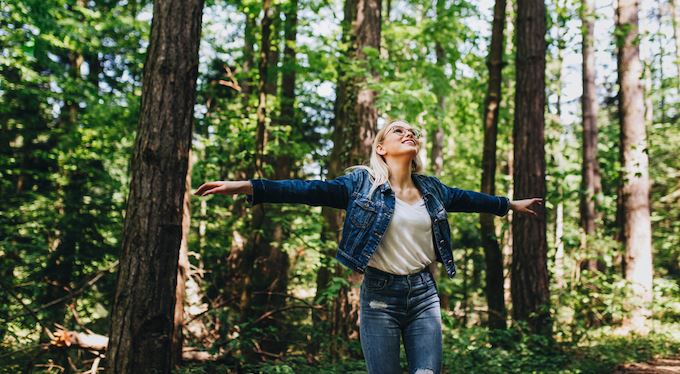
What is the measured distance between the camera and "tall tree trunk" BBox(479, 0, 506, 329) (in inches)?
410

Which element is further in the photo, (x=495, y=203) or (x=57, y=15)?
(x=57, y=15)

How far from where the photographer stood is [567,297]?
10.9 m

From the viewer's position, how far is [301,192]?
3.42 m

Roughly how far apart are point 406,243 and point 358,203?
0.41m

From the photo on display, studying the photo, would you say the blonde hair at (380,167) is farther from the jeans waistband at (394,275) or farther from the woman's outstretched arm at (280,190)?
the jeans waistband at (394,275)

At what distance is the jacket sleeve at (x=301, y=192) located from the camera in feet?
11.1

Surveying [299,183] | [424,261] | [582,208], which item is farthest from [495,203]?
[582,208]

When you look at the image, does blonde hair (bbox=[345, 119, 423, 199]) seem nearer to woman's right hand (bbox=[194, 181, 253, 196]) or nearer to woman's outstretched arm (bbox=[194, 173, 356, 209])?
woman's outstretched arm (bbox=[194, 173, 356, 209])

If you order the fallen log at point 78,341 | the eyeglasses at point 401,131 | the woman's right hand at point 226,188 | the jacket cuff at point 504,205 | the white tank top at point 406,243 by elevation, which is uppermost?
the eyeglasses at point 401,131

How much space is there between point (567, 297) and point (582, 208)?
8583 millimetres

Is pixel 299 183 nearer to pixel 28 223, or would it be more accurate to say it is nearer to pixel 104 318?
pixel 28 223

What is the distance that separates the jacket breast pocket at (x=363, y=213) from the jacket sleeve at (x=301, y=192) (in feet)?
0.31

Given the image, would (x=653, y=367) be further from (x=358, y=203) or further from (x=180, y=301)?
(x=180, y=301)

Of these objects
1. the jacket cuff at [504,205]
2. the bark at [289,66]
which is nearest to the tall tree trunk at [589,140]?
the bark at [289,66]
